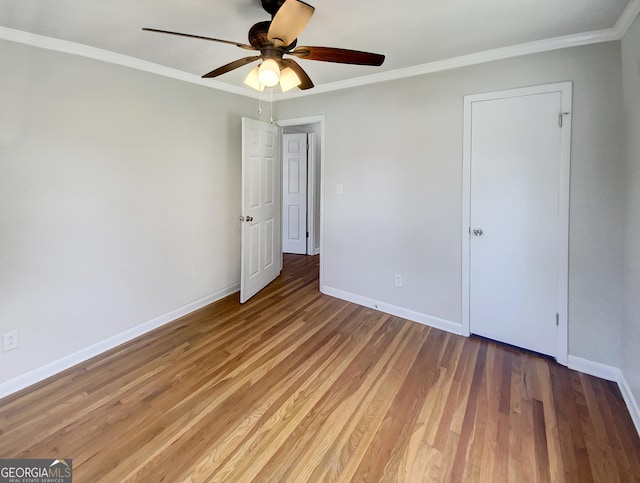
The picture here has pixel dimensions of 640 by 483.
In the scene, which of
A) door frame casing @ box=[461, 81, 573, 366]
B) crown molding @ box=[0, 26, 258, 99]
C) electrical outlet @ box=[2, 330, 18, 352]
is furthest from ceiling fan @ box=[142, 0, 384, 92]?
electrical outlet @ box=[2, 330, 18, 352]

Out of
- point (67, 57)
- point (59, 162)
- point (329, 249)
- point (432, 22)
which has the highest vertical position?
point (432, 22)

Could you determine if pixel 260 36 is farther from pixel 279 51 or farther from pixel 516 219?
pixel 516 219

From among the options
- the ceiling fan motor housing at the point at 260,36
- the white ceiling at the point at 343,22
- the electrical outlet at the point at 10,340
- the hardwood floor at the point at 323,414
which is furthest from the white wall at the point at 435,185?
the electrical outlet at the point at 10,340

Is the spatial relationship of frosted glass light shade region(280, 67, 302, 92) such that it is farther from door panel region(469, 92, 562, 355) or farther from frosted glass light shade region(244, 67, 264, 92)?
door panel region(469, 92, 562, 355)

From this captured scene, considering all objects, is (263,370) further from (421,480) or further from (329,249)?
(329,249)

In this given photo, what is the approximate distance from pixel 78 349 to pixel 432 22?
3.32 metres

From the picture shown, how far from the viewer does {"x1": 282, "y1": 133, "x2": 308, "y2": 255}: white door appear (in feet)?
17.5

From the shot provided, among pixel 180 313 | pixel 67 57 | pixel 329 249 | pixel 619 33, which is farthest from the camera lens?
pixel 329 249

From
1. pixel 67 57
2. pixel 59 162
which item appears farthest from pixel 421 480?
pixel 67 57

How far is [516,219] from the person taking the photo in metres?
2.42

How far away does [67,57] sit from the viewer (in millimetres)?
2166

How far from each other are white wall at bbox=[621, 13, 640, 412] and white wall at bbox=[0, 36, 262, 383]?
10.5 ft

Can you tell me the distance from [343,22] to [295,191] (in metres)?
3.61

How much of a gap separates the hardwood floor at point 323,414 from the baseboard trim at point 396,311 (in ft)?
0.44
